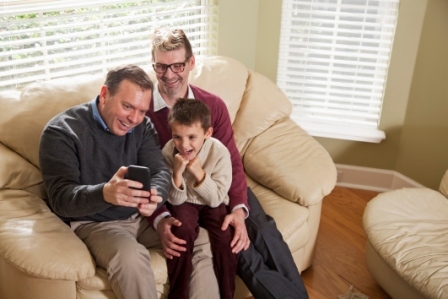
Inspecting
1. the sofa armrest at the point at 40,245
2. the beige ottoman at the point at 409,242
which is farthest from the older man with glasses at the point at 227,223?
the beige ottoman at the point at 409,242

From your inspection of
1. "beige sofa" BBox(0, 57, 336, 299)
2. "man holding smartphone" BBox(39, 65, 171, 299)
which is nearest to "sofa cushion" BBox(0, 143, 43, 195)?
"beige sofa" BBox(0, 57, 336, 299)

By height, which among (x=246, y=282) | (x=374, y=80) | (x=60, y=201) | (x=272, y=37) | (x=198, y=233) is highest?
(x=272, y=37)

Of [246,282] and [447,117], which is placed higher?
[447,117]

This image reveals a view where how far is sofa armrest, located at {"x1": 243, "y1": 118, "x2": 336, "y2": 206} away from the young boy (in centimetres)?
34

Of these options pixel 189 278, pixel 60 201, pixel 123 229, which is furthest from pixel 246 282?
pixel 60 201

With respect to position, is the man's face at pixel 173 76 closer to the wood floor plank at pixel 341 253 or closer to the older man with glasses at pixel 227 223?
the older man with glasses at pixel 227 223

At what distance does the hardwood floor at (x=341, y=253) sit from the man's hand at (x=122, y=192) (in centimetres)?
111

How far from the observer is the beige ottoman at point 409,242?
7.32 ft

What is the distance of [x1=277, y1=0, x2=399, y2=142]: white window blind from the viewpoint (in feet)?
10.7

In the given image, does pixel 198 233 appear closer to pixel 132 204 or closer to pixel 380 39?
pixel 132 204

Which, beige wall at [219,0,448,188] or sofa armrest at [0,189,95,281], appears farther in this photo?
beige wall at [219,0,448,188]

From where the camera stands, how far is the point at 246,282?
2.22 m

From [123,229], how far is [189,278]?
323 millimetres

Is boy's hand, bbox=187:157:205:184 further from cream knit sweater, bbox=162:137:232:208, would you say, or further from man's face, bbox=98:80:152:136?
man's face, bbox=98:80:152:136
